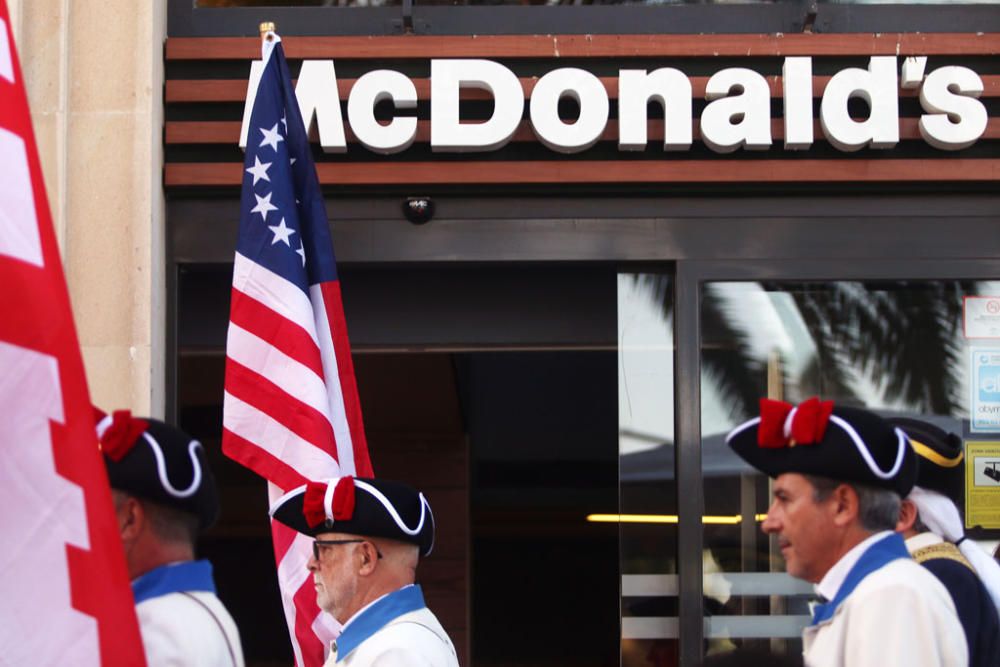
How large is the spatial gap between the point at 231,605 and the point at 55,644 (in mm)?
10212

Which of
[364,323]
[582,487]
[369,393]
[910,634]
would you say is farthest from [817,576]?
[582,487]

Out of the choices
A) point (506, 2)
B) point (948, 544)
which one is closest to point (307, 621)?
point (948, 544)

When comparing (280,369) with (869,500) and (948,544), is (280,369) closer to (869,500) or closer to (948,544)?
(948,544)

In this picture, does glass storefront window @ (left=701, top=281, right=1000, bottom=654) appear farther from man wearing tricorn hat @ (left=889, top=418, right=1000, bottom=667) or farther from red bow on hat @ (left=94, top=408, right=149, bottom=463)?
red bow on hat @ (left=94, top=408, right=149, bottom=463)

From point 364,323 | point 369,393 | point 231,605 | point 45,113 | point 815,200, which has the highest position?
point 45,113

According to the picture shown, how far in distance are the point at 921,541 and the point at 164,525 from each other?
221 centimetres

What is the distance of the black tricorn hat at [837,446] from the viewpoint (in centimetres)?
368

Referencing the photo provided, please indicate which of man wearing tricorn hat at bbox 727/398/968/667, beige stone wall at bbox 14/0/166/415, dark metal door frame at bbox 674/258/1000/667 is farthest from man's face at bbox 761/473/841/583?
beige stone wall at bbox 14/0/166/415

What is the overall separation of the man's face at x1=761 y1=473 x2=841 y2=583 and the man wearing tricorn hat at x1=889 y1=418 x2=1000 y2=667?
68 cm

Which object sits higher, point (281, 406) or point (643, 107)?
point (643, 107)

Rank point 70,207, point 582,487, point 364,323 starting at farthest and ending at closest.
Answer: point 582,487, point 364,323, point 70,207

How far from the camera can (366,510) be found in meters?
4.79

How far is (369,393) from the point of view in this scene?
1180 centimetres

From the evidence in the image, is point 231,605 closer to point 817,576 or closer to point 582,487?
point 582,487
